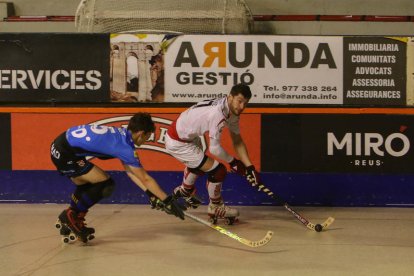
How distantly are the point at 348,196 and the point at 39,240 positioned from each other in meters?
3.74

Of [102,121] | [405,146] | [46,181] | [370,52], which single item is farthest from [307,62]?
[46,181]

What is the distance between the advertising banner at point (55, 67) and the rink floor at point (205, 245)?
1373 millimetres

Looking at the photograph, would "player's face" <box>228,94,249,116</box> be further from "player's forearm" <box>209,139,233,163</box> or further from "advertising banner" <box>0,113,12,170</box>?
"advertising banner" <box>0,113,12,170</box>

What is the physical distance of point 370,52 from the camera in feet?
28.1

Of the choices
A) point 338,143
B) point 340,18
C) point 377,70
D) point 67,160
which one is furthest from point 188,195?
point 340,18

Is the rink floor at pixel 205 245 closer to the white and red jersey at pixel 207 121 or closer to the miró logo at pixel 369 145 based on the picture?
the miró logo at pixel 369 145

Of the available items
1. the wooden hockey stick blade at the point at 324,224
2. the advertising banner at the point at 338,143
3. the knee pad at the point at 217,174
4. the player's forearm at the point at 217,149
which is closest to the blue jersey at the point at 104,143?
the player's forearm at the point at 217,149

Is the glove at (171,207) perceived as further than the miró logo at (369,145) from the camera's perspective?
No

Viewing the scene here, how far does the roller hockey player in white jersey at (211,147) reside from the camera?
7.22m

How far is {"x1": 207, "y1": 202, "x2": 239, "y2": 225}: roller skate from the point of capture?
24.8 ft

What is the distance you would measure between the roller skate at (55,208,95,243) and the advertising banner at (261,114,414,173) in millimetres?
2746

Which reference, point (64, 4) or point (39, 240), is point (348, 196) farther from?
point (64, 4)

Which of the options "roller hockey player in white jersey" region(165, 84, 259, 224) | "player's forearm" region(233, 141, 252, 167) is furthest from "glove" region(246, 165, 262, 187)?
"player's forearm" region(233, 141, 252, 167)

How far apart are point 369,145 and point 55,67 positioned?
12.7 feet
